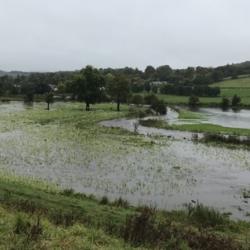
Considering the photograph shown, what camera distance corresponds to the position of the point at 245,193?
2566 cm

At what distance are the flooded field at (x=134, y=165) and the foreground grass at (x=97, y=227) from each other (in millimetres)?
3454

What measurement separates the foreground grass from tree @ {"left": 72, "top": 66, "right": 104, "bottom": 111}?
71.8 metres

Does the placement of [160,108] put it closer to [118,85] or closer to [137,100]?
[118,85]

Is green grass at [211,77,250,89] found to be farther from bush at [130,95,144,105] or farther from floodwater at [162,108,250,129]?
floodwater at [162,108,250,129]

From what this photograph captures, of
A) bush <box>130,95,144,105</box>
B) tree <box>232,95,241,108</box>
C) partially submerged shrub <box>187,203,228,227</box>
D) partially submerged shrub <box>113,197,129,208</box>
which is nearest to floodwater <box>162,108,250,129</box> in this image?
bush <box>130,95,144,105</box>

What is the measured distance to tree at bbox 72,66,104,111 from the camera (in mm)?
90688

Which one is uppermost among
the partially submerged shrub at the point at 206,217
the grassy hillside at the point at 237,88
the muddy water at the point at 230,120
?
the grassy hillside at the point at 237,88

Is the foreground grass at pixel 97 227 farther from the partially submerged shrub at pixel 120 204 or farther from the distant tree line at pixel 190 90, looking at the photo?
the distant tree line at pixel 190 90

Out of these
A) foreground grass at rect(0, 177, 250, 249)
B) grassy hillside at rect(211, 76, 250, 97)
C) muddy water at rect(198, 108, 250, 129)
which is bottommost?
muddy water at rect(198, 108, 250, 129)

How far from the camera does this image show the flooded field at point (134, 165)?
957 inches

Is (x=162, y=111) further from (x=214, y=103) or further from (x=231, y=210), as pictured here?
(x=231, y=210)

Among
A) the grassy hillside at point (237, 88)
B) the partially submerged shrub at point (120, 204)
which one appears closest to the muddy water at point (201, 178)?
the partially submerged shrub at point (120, 204)

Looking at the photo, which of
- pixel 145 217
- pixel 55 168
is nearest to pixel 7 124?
pixel 55 168

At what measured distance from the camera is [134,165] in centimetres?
3266
